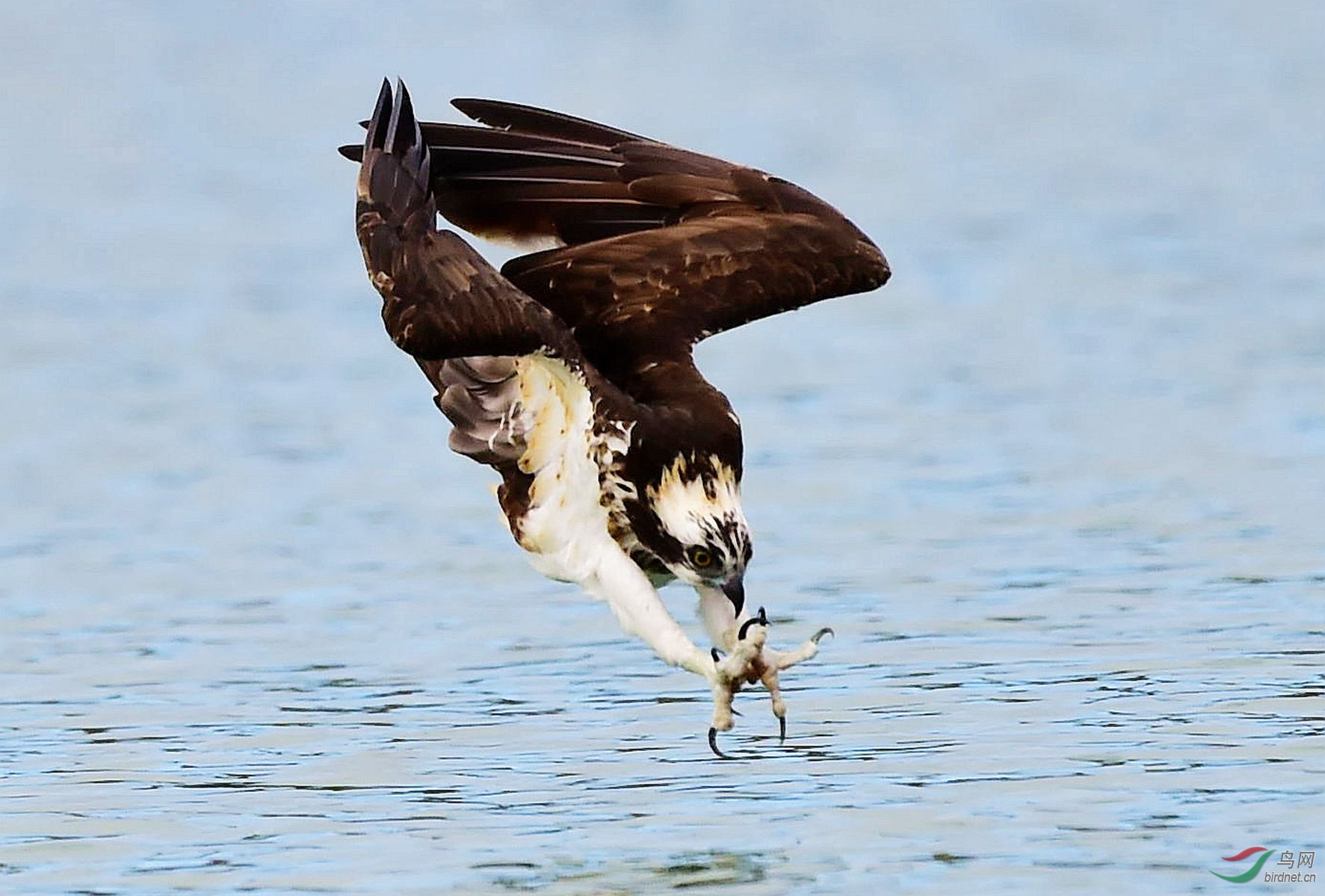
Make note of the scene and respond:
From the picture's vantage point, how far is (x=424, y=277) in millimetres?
9695

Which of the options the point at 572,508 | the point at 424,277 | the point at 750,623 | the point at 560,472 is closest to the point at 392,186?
the point at 424,277

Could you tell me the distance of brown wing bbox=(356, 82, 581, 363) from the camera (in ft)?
31.1

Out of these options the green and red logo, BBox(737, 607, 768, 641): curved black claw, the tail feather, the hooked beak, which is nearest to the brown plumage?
the tail feather

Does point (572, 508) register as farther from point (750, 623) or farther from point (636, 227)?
point (636, 227)

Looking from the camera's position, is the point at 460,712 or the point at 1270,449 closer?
the point at 460,712

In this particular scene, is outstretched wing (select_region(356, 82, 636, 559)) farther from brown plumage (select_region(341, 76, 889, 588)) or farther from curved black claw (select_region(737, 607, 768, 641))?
curved black claw (select_region(737, 607, 768, 641))

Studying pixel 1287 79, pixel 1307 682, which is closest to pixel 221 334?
Answer: pixel 1307 682

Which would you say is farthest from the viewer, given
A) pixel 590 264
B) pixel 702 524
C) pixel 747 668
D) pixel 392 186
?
pixel 590 264

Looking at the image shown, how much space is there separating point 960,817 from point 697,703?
7.07 ft

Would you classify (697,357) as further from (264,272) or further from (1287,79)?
(1287,79)

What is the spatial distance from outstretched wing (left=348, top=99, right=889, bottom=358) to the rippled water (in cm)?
155

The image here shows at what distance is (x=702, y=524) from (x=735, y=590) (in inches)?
9.8

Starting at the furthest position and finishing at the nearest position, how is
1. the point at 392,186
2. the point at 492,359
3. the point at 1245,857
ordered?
the point at 392,186
the point at 492,359
the point at 1245,857

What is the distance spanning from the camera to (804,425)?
1741 cm
